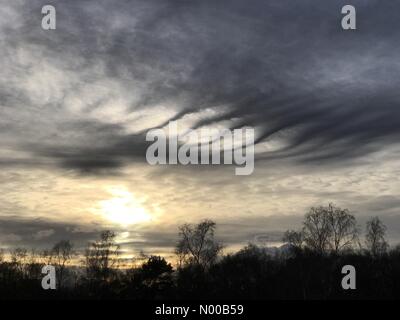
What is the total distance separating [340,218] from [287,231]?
10.8 meters

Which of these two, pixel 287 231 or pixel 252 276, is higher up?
pixel 287 231

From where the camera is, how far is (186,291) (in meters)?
82.1

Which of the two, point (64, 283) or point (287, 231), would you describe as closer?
point (287, 231)

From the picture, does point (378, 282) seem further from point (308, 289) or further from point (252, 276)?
point (252, 276)

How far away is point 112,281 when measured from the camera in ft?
303

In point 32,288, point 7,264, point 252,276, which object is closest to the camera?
point 32,288

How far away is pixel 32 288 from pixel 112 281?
44.3 ft
